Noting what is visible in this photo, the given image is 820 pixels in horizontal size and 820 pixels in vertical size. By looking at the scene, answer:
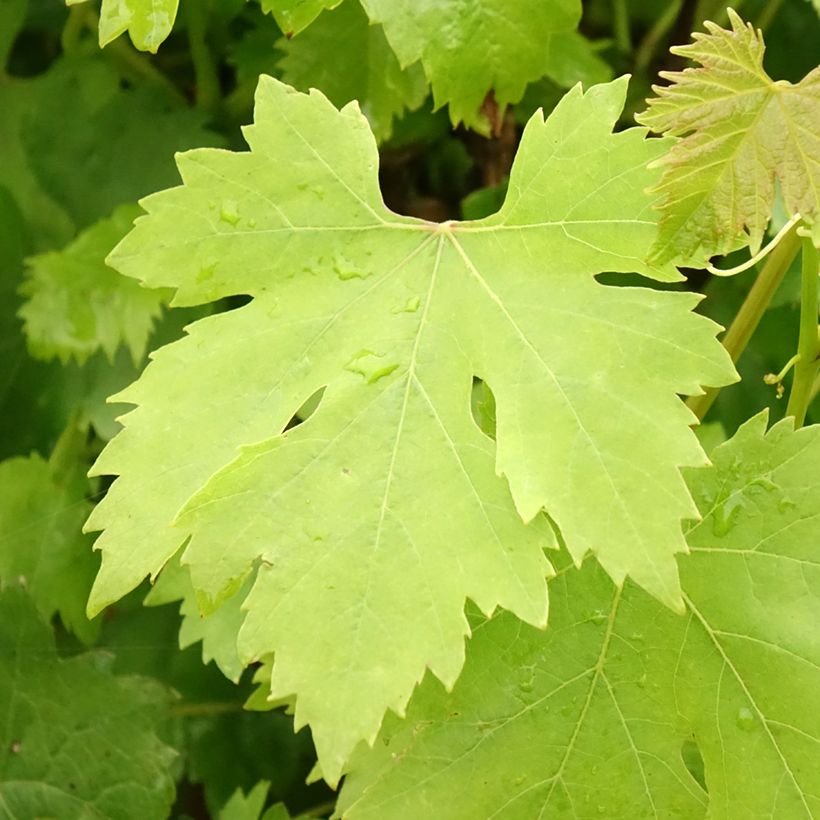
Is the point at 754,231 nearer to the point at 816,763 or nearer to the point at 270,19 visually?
the point at 816,763

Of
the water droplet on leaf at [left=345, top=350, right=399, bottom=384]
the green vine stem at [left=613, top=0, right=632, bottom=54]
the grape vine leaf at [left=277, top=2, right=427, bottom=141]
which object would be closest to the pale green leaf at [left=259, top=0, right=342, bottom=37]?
the grape vine leaf at [left=277, top=2, right=427, bottom=141]

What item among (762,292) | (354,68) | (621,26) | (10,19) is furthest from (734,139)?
(10,19)

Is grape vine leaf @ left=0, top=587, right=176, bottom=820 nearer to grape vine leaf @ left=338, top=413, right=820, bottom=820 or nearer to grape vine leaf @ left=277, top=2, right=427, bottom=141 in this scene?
grape vine leaf @ left=338, top=413, right=820, bottom=820

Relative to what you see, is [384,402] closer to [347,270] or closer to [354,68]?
[347,270]

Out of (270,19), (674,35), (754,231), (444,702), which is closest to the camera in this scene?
(754,231)

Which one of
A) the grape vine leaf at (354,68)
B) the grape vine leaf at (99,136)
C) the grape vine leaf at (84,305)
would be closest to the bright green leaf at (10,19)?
the grape vine leaf at (99,136)

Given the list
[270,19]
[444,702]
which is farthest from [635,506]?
[270,19]
